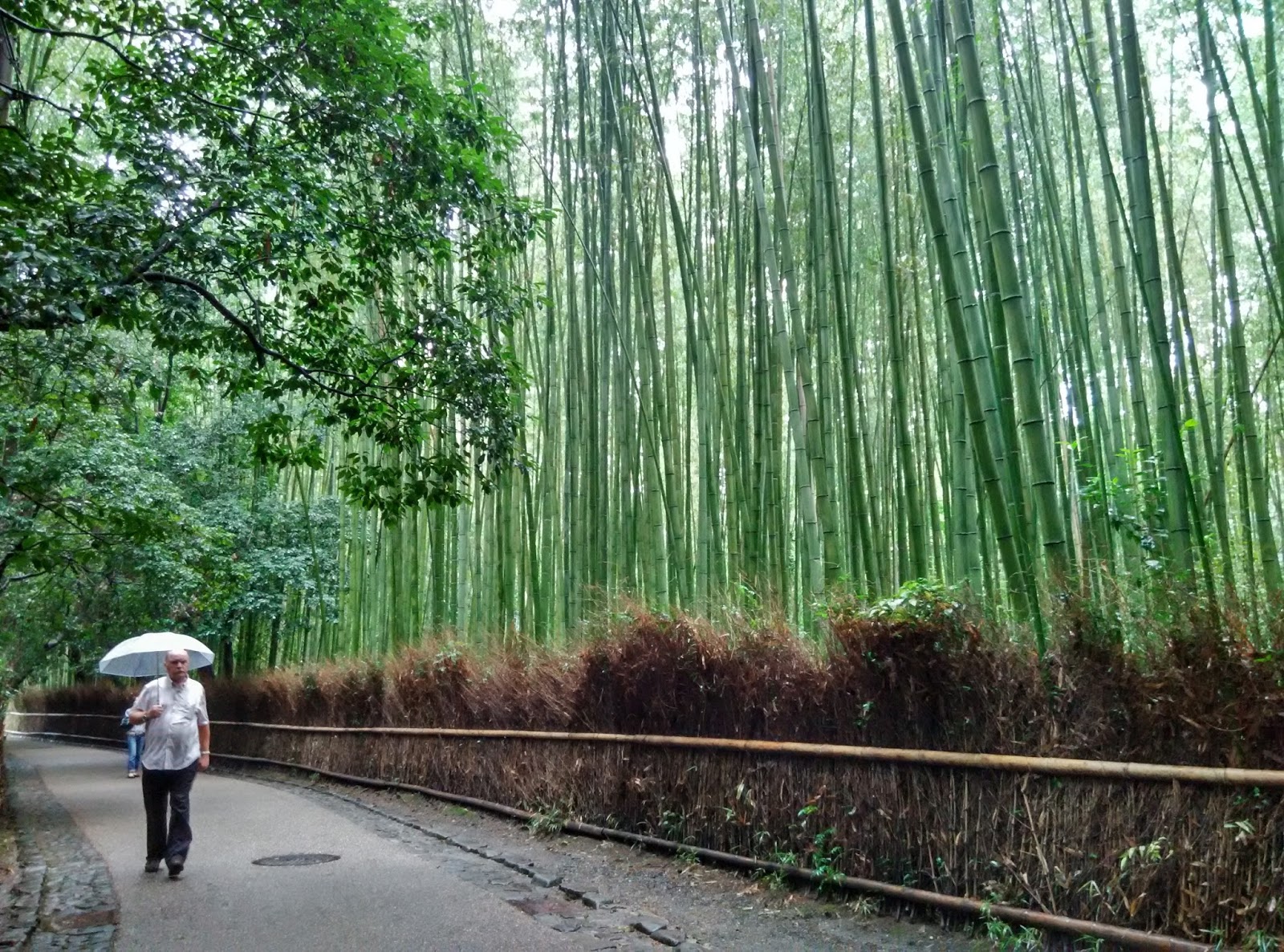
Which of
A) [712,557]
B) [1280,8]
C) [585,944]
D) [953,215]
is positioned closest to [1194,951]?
[585,944]

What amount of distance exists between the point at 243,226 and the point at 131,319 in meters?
0.69

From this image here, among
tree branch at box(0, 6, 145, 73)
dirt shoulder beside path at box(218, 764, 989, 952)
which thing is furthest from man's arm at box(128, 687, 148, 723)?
tree branch at box(0, 6, 145, 73)

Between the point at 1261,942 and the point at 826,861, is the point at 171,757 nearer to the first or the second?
the point at 826,861

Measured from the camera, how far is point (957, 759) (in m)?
3.67

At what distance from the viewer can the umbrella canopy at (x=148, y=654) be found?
6.47 meters

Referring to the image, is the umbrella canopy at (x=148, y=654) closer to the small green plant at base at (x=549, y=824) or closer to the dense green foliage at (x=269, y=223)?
the dense green foliage at (x=269, y=223)

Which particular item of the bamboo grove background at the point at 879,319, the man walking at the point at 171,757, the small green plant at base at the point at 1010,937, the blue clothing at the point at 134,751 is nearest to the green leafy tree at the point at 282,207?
the bamboo grove background at the point at 879,319

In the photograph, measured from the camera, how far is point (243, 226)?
15.8 feet

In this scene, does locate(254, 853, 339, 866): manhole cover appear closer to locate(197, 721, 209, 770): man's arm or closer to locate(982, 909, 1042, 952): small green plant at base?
locate(197, 721, 209, 770): man's arm

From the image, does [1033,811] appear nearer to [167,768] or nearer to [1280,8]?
[1280,8]

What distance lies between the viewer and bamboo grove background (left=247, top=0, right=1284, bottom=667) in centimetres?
389

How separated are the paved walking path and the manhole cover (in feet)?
0.25

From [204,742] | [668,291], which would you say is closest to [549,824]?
[204,742]

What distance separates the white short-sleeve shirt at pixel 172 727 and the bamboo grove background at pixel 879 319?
2.12 meters
